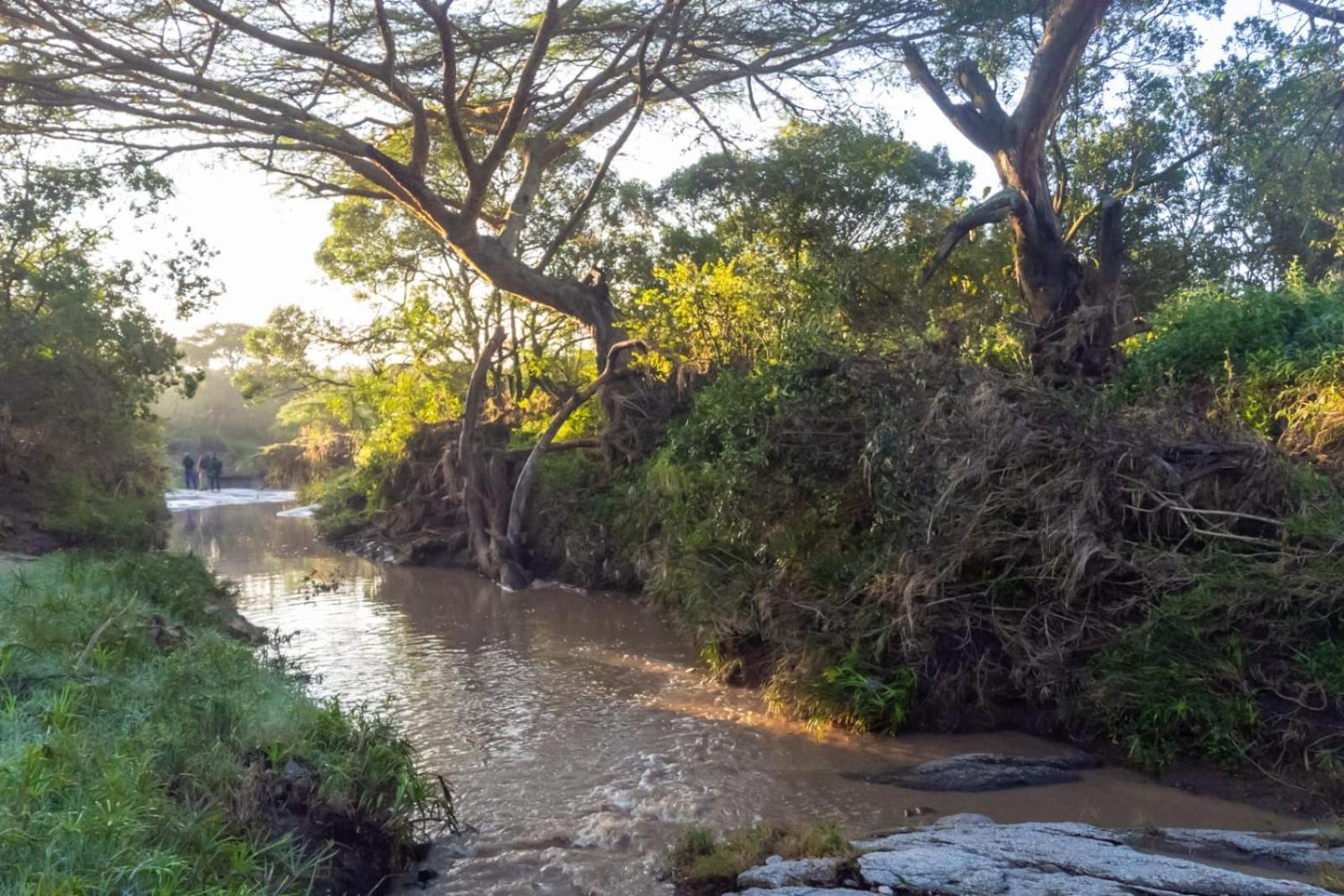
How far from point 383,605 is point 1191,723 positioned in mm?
10845

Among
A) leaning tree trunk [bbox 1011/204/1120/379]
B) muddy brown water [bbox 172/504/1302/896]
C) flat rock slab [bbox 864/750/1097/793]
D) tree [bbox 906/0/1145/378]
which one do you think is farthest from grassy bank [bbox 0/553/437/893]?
leaning tree trunk [bbox 1011/204/1120/379]

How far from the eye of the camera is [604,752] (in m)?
7.70

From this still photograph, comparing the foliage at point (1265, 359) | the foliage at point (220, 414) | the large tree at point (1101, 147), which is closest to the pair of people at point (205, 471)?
the foliage at point (220, 414)

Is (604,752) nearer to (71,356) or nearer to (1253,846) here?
(1253,846)

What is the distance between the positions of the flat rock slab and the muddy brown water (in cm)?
11

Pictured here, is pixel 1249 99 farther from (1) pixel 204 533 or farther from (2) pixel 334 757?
(1) pixel 204 533

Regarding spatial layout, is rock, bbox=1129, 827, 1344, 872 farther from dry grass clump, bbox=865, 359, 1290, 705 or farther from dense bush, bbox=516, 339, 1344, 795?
dry grass clump, bbox=865, 359, 1290, 705

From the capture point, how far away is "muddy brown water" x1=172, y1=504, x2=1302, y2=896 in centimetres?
591

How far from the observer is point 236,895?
12.5 ft

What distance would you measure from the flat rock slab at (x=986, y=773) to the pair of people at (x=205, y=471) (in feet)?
140

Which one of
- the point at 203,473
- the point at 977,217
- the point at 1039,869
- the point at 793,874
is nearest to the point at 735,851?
the point at 793,874

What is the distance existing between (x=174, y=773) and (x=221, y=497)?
38.3 m

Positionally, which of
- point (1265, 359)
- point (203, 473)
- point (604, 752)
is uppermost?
point (1265, 359)

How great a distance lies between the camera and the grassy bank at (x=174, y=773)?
375 cm
